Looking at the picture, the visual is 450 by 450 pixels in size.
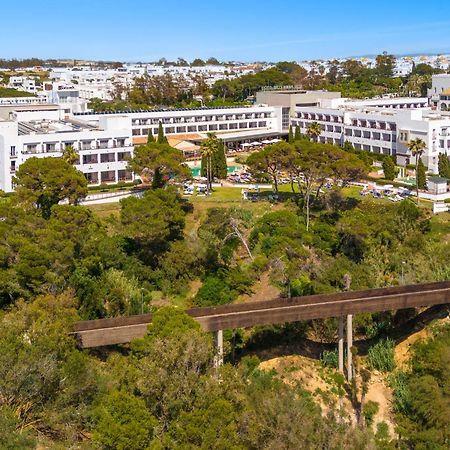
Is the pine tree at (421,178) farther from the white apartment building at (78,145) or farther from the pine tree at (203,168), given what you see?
the white apartment building at (78,145)

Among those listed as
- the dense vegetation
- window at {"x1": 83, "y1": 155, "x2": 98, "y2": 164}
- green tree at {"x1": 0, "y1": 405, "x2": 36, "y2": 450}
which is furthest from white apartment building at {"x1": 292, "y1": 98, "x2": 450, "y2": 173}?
green tree at {"x1": 0, "y1": 405, "x2": 36, "y2": 450}

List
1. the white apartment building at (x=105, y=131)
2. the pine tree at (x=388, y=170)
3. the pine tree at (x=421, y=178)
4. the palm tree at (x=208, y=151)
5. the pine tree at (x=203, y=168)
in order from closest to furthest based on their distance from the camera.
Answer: the palm tree at (x=208, y=151) → the pine tree at (x=421, y=178) → the white apartment building at (x=105, y=131) → the pine tree at (x=203, y=168) → the pine tree at (x=388, y=170)

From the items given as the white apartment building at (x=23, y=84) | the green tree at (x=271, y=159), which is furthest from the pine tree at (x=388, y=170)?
the white apartment building at (x=23, y=84)

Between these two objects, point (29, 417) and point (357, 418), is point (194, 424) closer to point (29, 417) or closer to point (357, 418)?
point (29, 417)

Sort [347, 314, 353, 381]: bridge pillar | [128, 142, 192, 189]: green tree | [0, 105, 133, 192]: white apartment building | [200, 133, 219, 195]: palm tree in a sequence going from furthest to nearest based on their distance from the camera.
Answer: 1. [0, 105, 133, 192]: white apartment building
2. [200, 133, 219, 195]: palm tree
3. [128, 142, 192, 189]: green tree
4. [347, 314, 353, 381]: bridge pillar

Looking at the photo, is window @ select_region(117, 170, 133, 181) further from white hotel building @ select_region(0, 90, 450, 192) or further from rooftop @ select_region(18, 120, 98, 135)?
rooftop @ select_region(18, 120, 98, 135)

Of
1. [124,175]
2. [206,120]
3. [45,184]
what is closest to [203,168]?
[124,175]

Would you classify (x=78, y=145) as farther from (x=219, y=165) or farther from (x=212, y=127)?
(x=212, y=127)
